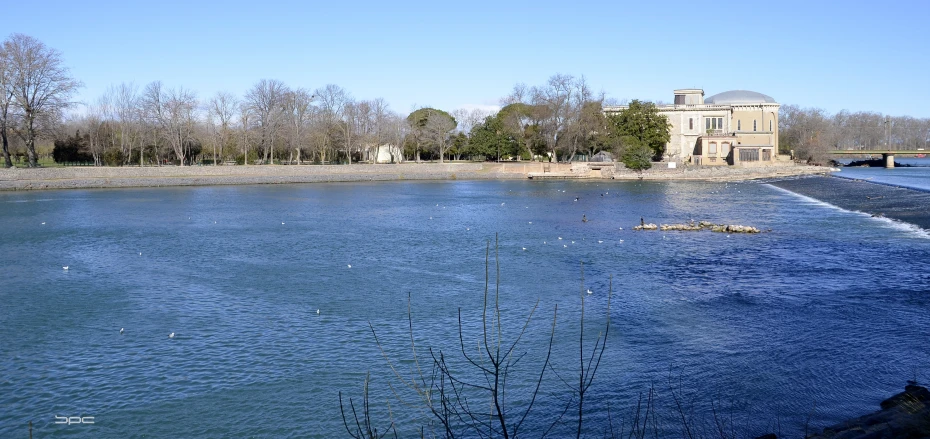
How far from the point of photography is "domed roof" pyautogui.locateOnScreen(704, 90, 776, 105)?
99.3 metres

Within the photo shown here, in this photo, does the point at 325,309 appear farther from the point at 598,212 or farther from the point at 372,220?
the point at 598,212

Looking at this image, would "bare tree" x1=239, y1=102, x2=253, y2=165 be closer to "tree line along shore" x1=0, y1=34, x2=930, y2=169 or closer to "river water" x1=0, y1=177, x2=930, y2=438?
"tree line along shore" x1=0, y1=34, x2=930, y2=169

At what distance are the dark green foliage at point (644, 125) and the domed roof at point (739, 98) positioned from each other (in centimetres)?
1867

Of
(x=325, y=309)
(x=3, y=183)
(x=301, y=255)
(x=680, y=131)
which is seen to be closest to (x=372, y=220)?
(x=301, y=255)

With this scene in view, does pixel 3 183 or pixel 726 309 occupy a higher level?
pixel 3 183

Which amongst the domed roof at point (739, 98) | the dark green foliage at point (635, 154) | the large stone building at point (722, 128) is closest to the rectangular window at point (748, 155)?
the large stone building at point (722, 128)

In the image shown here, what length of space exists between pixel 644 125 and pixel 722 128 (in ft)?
47.8

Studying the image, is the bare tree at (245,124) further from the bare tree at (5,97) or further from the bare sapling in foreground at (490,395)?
the bare sapling in foreground at (490,395)

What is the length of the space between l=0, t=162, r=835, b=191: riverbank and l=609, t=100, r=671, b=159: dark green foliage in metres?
7.23

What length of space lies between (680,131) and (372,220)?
67.2 meters

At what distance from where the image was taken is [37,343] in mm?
13758

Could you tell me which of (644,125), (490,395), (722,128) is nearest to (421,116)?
(644,125)

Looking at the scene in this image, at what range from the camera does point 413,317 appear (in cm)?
1534

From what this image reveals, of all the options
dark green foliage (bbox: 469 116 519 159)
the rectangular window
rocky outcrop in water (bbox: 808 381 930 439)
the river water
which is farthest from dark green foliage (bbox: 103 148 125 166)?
rocky outcrop in water (bbox: 808 381 930 439)
